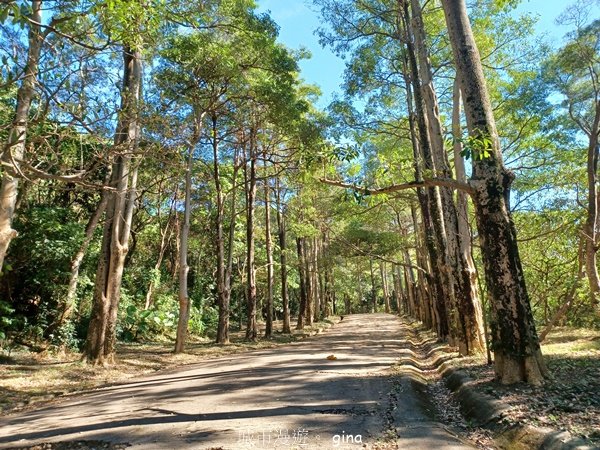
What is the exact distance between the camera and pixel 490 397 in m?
5.18

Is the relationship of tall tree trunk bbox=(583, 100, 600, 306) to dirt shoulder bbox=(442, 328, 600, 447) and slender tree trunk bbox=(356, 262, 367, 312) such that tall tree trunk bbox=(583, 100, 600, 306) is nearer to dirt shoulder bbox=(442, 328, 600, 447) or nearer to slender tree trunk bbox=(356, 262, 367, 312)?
dirt shoulder bbox=(442, 328, 600, 447)

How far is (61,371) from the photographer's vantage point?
9633 mm

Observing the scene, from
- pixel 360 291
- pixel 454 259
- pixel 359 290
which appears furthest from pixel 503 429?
pixel 360 291

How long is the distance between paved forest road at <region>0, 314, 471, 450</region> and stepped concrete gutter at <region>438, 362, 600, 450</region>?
472 millimetres

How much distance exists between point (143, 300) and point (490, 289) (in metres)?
18.8

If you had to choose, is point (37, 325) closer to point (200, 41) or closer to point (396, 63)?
point (200, 41)

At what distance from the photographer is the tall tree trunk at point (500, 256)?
5516 mm

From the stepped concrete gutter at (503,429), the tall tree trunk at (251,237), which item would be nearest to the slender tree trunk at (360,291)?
the tall tree trunk at (251,237)

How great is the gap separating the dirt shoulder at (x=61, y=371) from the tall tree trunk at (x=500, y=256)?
294 inches

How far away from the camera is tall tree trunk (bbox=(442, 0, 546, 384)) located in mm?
5516

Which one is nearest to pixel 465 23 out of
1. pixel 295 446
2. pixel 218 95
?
pixel 295 446

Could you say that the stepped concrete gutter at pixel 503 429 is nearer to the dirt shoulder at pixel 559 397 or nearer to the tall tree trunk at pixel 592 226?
the dirt shoulder at pixel 559 397

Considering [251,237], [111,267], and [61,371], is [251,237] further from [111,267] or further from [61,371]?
[61,371]

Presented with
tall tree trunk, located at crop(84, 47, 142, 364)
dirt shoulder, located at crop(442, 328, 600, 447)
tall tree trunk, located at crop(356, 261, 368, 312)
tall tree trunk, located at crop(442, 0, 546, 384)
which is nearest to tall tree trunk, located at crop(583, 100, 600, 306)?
dirt shoulder, located at crop(442, 328, 600, 447)
